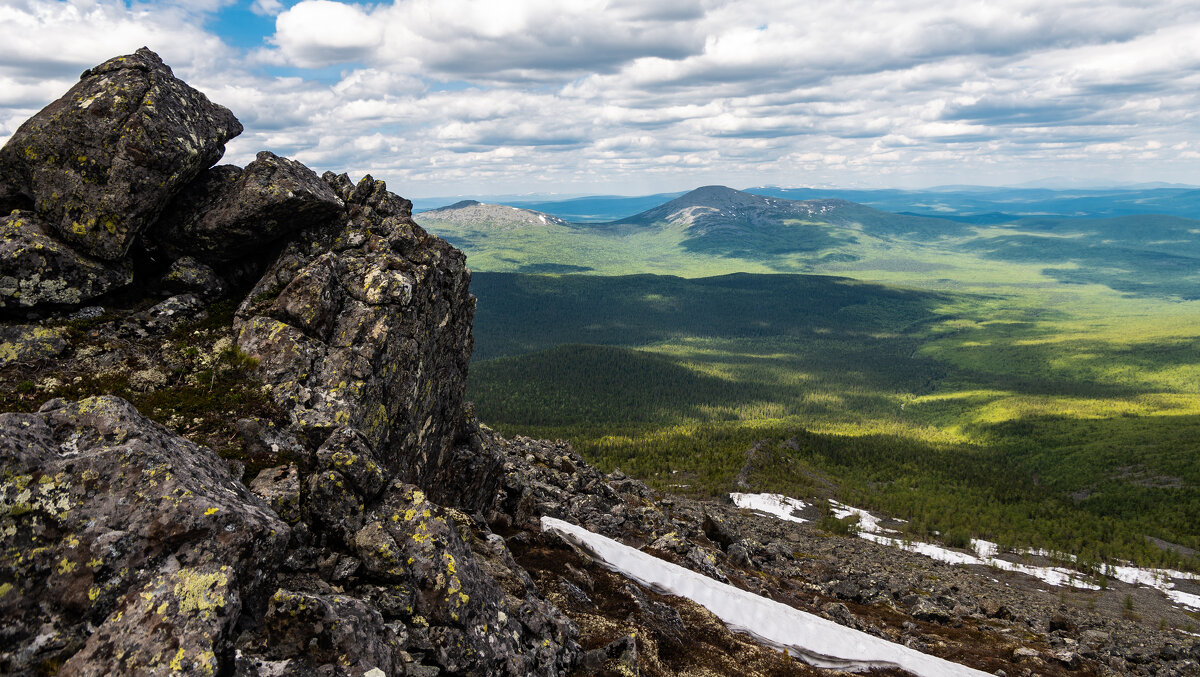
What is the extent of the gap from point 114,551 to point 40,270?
17422 millimetres

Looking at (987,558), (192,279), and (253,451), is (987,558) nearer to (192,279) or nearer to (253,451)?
(253,451)

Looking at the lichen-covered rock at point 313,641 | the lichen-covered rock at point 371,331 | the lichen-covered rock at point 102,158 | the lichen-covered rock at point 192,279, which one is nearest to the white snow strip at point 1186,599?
the lichen-covered rock at point 371,331

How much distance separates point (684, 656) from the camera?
23375 mm

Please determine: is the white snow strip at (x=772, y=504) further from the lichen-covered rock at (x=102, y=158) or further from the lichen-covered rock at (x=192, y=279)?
the lichen-covered rock at (x=102, y=158)

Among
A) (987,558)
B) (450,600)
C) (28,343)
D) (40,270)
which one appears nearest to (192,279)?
(40,270)

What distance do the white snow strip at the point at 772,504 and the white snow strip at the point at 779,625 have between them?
97880 mm

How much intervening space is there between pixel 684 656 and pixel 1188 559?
155m

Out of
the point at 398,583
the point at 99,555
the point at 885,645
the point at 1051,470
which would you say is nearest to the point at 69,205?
the point at 99,555

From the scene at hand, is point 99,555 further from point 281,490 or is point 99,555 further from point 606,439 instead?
point 606,439

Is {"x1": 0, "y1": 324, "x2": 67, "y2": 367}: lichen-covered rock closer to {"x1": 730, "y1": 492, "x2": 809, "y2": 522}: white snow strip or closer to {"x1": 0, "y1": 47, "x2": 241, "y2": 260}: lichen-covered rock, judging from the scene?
{"x1": 0, "y1": 47, "x2": 241, "y2": 260}: lichen-covered rock

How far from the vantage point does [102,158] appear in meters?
24.9

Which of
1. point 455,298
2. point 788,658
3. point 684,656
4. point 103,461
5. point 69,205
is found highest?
point 69,205

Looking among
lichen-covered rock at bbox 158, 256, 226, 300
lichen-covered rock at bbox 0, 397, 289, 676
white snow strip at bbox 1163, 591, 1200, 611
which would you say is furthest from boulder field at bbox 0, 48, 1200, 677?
white snow strip at bbox 1163, 591, 1200, 611

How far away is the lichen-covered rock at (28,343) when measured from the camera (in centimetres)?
2106
